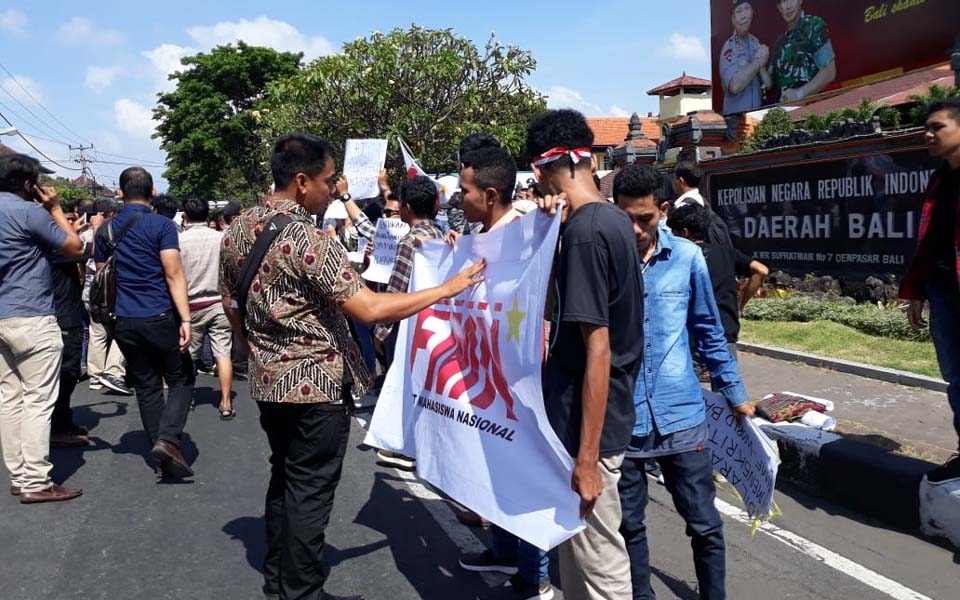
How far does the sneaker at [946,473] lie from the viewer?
4059 millimetres

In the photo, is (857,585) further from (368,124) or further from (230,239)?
(368,124)

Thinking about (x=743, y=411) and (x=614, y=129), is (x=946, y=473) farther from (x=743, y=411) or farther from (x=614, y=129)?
(x=614, y=129)

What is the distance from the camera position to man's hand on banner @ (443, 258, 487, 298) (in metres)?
2.83

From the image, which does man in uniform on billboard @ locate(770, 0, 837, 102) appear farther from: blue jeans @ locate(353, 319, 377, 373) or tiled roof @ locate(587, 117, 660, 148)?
tiled roof @ locate(587, 117, 660, 148)

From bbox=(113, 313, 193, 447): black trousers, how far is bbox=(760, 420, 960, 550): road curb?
13.3 ft

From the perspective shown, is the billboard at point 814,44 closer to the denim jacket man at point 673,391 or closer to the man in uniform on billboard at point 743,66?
the man in uniform on billboard at point 743,66

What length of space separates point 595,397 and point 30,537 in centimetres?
359

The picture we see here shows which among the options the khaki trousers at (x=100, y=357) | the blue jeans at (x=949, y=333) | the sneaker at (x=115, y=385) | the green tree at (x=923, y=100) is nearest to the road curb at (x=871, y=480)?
the blue jeans at (x=949, y=333)

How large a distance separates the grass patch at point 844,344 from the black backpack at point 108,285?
22.5 feet

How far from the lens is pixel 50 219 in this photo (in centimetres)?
469

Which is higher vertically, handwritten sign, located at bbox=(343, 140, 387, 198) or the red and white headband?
handwritten sign, located at bbox=(343, 140, 387, 198)

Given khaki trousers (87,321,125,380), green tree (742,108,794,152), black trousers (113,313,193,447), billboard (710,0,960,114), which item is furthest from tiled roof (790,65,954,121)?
black trousers (113,313,193,447)

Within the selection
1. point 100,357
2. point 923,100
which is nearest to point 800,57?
point 923,100

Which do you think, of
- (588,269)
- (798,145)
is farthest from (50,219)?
(798,145)
